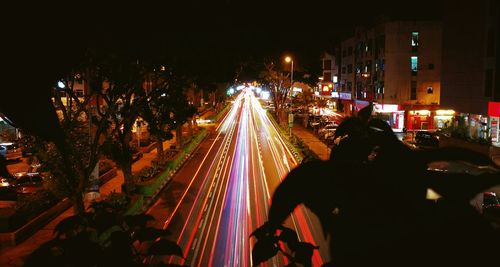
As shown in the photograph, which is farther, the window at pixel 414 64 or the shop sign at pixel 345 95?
the shop sign at pixel 345 95

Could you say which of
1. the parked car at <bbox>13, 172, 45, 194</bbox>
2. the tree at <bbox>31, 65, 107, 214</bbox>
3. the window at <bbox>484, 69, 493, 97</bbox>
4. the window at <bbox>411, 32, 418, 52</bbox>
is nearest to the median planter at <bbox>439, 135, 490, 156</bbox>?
the window at <bbox>484, 69, 493, 97</bbox>

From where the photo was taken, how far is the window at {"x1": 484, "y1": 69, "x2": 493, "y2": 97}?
34625 mm

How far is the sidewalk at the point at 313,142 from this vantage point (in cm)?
3794

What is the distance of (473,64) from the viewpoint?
121 feet

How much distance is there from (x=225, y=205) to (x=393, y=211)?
19.6m

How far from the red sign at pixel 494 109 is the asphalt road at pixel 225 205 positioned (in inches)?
572

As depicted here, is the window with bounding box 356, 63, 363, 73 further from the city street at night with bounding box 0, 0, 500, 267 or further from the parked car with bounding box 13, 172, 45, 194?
the parked car with bounding box 13, 172, 45, 194

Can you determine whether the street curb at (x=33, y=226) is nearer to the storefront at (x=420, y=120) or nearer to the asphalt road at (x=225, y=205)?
the asphalt road at (x=225, y=205)

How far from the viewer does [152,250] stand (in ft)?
10.2

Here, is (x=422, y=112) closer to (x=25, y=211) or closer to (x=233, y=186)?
(x=233, y=186)

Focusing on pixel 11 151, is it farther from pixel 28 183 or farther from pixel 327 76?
pixel 327 76

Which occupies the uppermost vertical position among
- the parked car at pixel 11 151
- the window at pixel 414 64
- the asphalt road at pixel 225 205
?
the window at pixel 414 64

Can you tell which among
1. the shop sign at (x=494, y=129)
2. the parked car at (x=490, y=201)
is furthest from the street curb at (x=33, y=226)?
the shop sign at (x=494, y=129)

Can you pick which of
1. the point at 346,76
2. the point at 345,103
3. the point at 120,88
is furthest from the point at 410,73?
the point at 120,88
